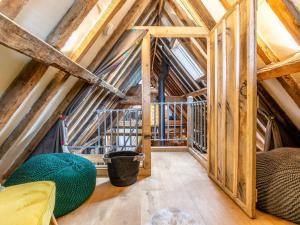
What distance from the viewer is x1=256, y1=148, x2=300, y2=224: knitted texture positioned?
66.9 inches

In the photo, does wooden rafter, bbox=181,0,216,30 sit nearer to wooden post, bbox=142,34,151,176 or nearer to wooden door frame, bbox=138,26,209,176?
wooden door frame, bbox=138,26,209,176

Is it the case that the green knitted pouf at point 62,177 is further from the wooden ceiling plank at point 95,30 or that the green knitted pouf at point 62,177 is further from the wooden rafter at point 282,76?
the wooden rafter at point 282,76

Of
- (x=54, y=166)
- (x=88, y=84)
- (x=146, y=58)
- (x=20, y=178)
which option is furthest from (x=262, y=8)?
(x=20, y=178)

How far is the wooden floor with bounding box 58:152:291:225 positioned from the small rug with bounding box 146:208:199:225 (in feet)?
0.17

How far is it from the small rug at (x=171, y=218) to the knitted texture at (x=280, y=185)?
725 millimetres

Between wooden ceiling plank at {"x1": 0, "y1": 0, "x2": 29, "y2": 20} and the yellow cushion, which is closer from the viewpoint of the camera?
the yellow cushion

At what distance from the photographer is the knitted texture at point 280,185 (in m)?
1.70

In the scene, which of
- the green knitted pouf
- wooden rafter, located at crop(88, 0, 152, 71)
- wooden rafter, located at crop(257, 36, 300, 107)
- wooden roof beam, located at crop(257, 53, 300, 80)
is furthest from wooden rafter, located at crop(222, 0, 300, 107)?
the green knitted pouf

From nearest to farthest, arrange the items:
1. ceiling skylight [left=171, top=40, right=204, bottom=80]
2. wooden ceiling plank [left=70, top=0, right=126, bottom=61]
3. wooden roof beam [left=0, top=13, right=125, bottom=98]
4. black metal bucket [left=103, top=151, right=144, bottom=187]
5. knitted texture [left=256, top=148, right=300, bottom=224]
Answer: wooden roof beam [left=0, top=13, right=125, bottom=98]
knitted texture [left=256, top=148, right=300, bottom=224]
wooden ceiling plank [left=70, top=0, right=126, bottom=61]
black metal bucket [left=103, top=151, right=144, bottom=187]
ceiling skylight [left=171, top=40, right=204, bottom=80]

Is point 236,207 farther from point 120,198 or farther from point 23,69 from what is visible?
point 23,69

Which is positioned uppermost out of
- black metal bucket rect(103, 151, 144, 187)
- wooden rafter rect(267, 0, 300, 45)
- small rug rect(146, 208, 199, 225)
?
wooden rafter rect(267, 0, 300, 45)

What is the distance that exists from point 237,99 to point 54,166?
1.80 metres

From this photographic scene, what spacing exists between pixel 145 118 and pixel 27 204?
1.82 metres

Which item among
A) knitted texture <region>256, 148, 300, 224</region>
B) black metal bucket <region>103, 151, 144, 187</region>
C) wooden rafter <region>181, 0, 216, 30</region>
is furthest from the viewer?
wooden rafter <region>181, 0, 216, 30</region>
